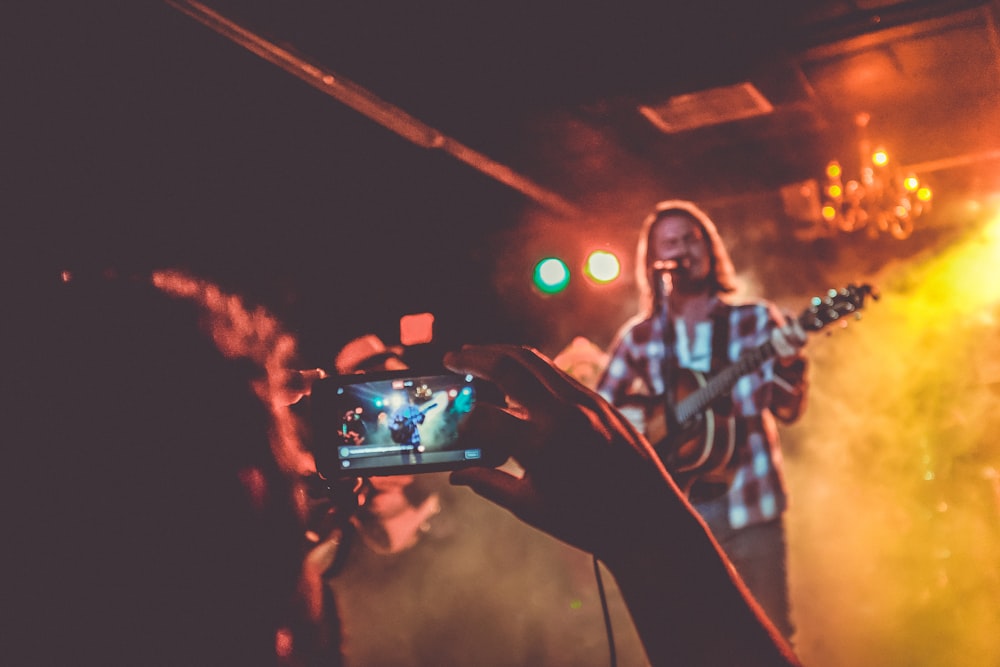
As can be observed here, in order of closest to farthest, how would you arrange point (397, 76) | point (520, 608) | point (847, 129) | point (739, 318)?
point (397, 76)
point (847, 129)
point (739, 318)
point (520, 608)

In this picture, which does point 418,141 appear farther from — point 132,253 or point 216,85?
point 132,253

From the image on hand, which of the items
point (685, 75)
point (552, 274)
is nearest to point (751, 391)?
point (552, 274)

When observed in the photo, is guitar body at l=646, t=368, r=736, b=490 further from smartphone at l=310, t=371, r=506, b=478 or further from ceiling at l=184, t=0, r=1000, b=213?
smartphone at l=310, t=371, r=506, b=478

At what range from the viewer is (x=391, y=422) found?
1.75m

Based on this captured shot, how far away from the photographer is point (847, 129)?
4039 millimetres

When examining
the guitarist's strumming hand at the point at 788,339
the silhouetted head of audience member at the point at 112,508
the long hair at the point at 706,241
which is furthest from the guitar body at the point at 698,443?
the silhouetted head of audience member at the point at 112,508

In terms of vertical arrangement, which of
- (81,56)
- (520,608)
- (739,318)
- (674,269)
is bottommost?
(520,608)

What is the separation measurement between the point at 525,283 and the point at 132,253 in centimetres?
271

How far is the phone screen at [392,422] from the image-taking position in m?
1.70

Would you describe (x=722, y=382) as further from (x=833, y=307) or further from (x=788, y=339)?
(x=833, y=307)

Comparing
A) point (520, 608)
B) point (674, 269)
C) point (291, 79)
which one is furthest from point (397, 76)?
point (520, 608)

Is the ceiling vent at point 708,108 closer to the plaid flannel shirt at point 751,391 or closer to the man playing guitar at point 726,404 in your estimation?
the man playing guitar at point 726,404

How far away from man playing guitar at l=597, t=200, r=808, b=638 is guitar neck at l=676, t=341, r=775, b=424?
0.01 metres

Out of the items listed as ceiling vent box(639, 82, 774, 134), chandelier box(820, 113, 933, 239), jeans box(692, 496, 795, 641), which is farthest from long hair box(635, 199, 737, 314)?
jeans box(692, 496, 795, 641)
